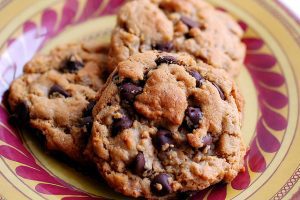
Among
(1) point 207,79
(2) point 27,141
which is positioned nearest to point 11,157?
(2) point 27,141

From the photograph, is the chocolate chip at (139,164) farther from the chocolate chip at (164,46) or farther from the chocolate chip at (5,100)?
the chocolate chip at (5,100)

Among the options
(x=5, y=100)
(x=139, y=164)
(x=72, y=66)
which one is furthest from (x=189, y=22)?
(x=5, y=100)

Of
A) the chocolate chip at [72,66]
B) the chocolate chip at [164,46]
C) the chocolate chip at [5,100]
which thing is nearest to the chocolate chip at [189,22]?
the chocolate chip at [164,46]

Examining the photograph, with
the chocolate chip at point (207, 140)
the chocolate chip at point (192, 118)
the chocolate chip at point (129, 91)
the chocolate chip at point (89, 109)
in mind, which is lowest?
the chocolate chip at point (89, 109)

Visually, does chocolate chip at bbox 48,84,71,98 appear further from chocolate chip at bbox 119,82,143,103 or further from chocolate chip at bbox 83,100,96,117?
chocolate chip at bbox 119,82,143,103

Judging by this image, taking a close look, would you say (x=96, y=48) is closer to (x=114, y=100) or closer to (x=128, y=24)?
(x=128, y=24)

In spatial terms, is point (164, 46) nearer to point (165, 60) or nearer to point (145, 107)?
point (165, 60)

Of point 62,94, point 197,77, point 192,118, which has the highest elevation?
point 197,77
